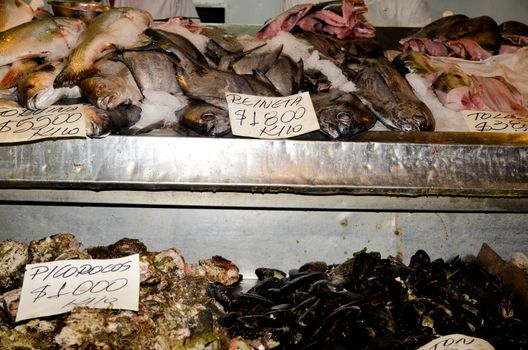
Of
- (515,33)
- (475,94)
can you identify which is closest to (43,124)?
(475,94)

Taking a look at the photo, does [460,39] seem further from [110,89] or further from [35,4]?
[35,4]

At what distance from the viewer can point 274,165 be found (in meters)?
2.04

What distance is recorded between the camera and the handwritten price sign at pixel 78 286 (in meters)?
1.94

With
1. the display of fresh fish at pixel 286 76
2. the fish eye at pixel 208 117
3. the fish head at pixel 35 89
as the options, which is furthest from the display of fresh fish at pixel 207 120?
the fish head at pixel 35 89

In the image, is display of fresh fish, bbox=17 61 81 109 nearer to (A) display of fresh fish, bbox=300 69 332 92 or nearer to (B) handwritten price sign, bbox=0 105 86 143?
(B) handwritten price sign, bbox=0 105 86 143

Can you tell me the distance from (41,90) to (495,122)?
86.3 inches

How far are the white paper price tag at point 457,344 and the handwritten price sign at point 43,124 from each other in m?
1.66

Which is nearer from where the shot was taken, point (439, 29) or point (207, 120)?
point (207, 120)

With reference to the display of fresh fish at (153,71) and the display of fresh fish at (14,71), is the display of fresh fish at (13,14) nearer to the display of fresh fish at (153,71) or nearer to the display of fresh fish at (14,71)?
the display of fresh fish at (14,71)

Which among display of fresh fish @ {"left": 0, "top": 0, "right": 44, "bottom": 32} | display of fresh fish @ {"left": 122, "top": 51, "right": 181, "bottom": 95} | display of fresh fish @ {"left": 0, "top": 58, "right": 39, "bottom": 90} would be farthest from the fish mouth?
display of fresh fish @ {"left": 0, "top": 0, "right": 44, "bottom": 32}

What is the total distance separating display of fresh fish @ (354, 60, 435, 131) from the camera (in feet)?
7.47

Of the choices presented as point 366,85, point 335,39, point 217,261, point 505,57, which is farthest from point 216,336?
point 505,57

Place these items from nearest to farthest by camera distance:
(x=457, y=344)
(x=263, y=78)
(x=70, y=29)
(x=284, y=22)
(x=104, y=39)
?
(x=457, y=344) < (x=263, y=78) < (x=104, y=39) < (x=70, y=29) < (x=284, y=22)

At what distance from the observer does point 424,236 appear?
2.92m
